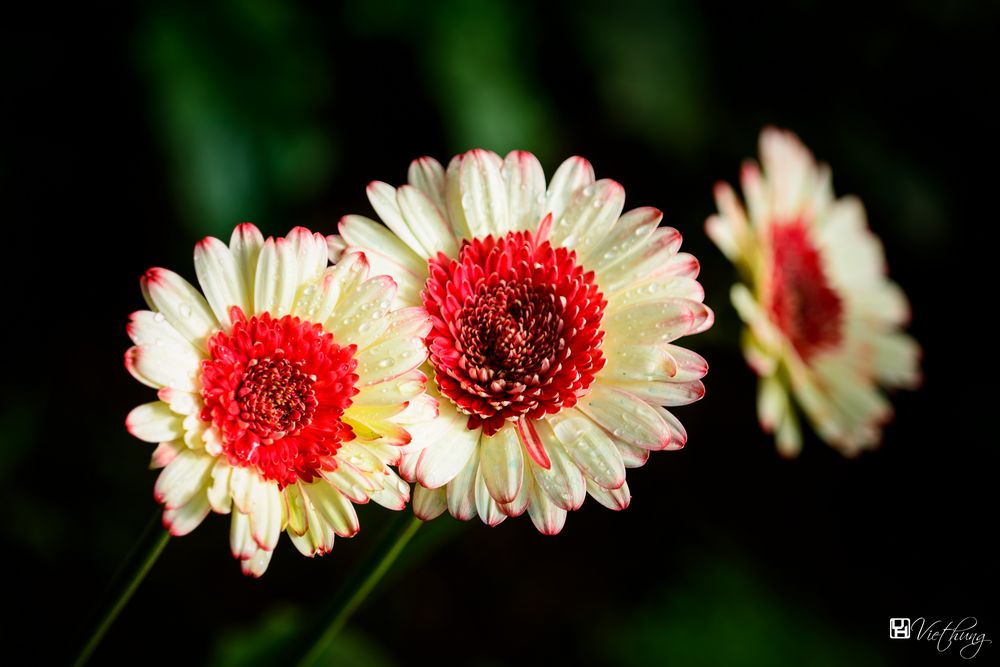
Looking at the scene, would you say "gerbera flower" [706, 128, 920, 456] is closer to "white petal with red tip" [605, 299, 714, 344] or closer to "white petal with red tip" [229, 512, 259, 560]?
"white petal with red tip" [605, 299, 714, 344]

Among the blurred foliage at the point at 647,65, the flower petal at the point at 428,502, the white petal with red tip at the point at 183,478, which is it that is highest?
the blurred foliage at the point at 647,65

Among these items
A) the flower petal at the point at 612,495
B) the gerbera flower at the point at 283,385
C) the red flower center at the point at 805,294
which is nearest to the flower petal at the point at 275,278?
the gerbera flower at the point at 283,385

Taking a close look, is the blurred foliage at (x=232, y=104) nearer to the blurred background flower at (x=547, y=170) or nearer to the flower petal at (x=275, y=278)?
the blurred background flower at (x=547, y=170)

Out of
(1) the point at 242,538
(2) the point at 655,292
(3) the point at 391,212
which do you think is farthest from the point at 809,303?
(1) the point at 242,538

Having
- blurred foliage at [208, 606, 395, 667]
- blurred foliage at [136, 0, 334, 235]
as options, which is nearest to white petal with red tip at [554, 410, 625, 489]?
blurred foliage at [208, 606, 395, 667]

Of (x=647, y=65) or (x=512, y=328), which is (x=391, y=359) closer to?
(x=512, y=328)

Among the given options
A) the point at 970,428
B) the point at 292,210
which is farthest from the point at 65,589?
the point at 970,428
